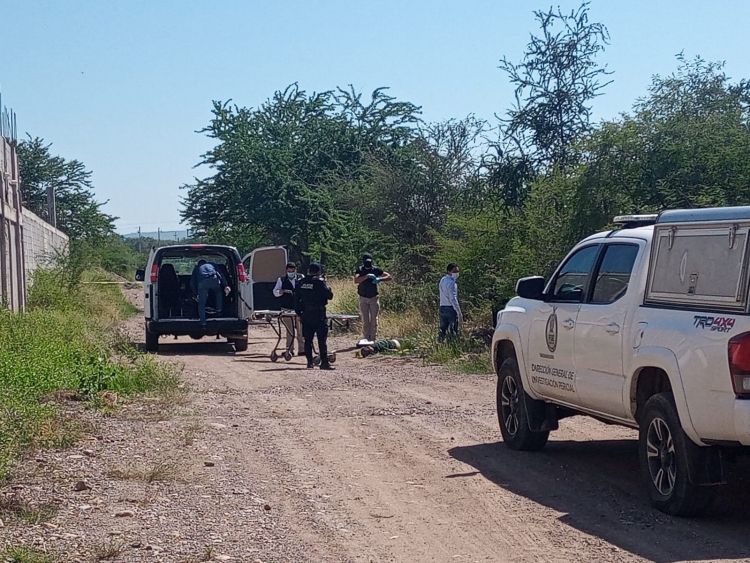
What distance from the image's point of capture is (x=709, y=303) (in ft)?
21.3

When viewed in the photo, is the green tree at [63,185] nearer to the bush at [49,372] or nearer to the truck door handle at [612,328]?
the bush at [49,372]

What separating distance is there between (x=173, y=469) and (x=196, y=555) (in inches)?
93.5

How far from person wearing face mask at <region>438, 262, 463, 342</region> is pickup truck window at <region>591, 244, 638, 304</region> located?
1054 cm

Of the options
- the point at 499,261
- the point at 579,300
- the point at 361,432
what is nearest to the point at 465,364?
the point at 499,261

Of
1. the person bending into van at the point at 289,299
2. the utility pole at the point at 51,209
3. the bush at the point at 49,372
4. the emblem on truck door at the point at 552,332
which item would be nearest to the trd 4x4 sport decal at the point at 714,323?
the emblem on truck door at the point at 552,332

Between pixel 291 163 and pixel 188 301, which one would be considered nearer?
pixel 188 301

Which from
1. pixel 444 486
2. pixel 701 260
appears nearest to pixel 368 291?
pixel 444 486

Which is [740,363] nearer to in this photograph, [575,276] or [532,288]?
[575,276]

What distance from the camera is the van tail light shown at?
19.6 feet

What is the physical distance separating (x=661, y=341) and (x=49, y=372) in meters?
8.16

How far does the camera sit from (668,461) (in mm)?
6898

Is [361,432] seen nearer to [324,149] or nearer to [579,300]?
[579,300]

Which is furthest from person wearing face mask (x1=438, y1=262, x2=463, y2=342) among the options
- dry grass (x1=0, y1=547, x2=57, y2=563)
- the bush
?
dry grass (x1=0, y1=547, x2=57, y2=563)

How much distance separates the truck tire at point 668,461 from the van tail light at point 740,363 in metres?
0.70
